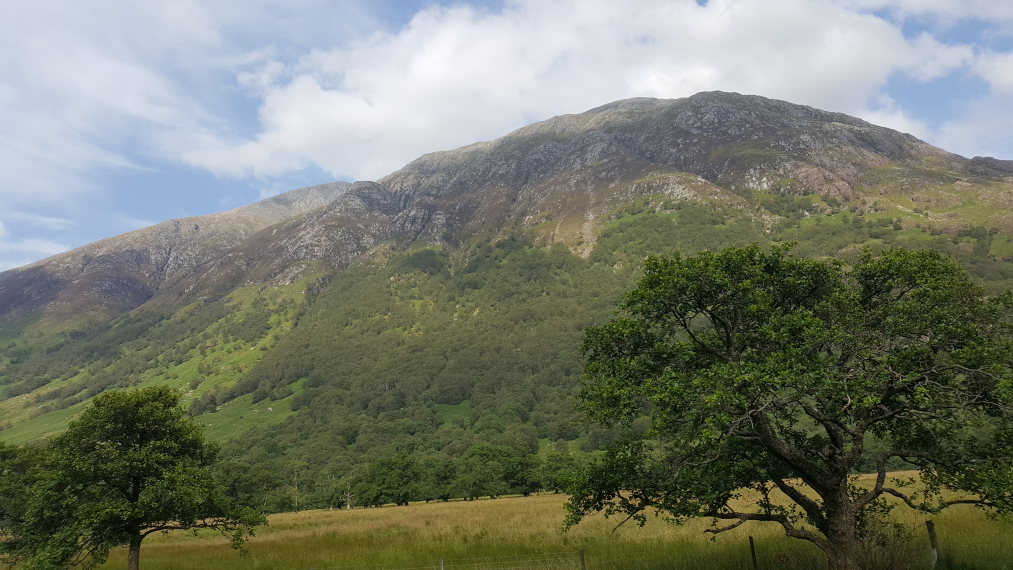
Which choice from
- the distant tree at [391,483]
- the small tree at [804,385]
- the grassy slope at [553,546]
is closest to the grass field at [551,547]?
the grassy slope at [553,546]

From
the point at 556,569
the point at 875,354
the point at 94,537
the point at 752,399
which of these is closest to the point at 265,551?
the point at 94,537

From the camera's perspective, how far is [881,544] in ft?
46.9

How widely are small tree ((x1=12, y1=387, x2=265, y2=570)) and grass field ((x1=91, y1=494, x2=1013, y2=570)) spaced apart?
482 centimetres

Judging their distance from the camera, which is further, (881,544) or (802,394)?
(881,544)

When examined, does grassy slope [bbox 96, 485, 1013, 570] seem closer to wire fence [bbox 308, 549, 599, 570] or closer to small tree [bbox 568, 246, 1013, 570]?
wire fence [bbox 308, 549, 599, 570]

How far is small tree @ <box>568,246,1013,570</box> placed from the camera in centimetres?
1295

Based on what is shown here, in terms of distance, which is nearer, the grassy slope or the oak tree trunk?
the grassy slope

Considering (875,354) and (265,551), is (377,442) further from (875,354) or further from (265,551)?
(875,354)

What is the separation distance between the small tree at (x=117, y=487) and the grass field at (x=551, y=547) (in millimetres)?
4817

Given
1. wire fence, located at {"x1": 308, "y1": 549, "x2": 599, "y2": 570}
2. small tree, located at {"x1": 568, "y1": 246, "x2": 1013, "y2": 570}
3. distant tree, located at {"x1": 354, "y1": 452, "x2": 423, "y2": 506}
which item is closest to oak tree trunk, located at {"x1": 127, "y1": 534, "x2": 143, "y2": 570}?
wire fence, located at {"x1": 308, "y1": 549, "x2": 599, "y2": 570}

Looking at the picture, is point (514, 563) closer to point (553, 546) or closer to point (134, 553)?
point (553, 546)

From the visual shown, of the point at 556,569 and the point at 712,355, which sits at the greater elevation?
the point at 712,355

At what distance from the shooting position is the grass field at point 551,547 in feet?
54.7

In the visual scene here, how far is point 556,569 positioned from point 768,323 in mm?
12563
